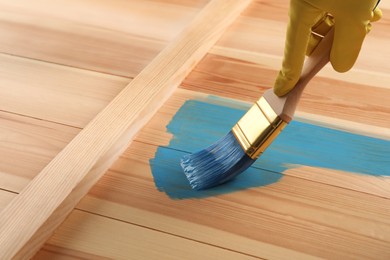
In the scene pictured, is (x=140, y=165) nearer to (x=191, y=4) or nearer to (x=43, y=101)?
(x=43, y=101)

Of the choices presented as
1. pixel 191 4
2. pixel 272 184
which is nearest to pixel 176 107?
pixel 272 184

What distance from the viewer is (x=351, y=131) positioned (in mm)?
1146

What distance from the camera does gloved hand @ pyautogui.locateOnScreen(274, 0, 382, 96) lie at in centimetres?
79

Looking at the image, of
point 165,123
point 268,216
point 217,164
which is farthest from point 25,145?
point 268,216

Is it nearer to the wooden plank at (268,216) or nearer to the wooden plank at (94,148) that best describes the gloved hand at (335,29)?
the wooden plank at (268,216)

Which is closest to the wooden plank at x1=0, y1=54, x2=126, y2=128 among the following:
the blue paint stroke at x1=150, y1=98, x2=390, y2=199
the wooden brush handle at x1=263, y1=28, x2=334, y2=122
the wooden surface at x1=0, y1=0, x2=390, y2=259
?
the wooden surface at x1=0, y1=0, x2=390, y2=259

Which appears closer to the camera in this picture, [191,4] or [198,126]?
[198,126]

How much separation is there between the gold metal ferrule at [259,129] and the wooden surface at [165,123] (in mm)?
99

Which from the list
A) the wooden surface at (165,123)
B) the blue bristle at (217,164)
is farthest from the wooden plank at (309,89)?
the blue bristle at (217,164)

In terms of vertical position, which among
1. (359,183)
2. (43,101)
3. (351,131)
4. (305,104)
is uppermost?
(43,101)

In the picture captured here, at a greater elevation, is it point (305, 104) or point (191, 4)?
point (191, 4)

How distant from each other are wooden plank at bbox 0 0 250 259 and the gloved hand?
356 mm

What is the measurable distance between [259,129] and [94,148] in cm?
32

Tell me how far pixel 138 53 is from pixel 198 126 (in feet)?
1.15
